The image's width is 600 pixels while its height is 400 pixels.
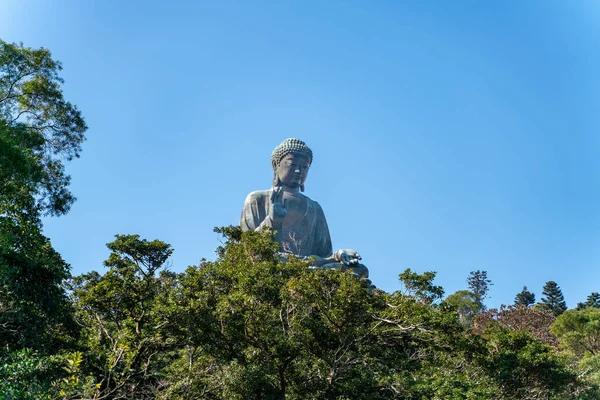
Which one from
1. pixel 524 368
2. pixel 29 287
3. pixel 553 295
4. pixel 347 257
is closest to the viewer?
pixel 29 287

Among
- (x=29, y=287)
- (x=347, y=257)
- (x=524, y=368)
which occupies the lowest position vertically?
(x=29, y=287)

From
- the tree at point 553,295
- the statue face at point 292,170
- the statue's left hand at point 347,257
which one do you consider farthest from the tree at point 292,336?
the tree at point 553,295

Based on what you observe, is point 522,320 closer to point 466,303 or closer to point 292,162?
point 466,303

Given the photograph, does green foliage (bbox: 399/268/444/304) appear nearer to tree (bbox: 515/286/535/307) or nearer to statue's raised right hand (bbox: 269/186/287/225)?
statue's raised right hand (bbox: 269/186/287/225)

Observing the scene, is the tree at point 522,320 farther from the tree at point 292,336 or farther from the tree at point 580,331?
the tree at point 292,336

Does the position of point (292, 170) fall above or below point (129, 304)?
above

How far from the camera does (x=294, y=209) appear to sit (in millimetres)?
21469

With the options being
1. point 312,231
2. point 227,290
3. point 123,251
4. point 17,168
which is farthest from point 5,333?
point 312,231

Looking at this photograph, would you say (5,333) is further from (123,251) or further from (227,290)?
(227,290)

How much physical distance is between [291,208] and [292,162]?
5.49 feet

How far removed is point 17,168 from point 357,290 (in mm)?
5513

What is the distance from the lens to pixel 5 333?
10.2 meters

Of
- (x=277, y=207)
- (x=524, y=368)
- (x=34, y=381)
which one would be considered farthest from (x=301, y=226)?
(x=34, y=381)

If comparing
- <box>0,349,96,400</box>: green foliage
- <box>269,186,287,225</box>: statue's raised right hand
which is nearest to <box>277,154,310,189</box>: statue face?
<box>269,186,287,225</box>: statue's raised right hand
